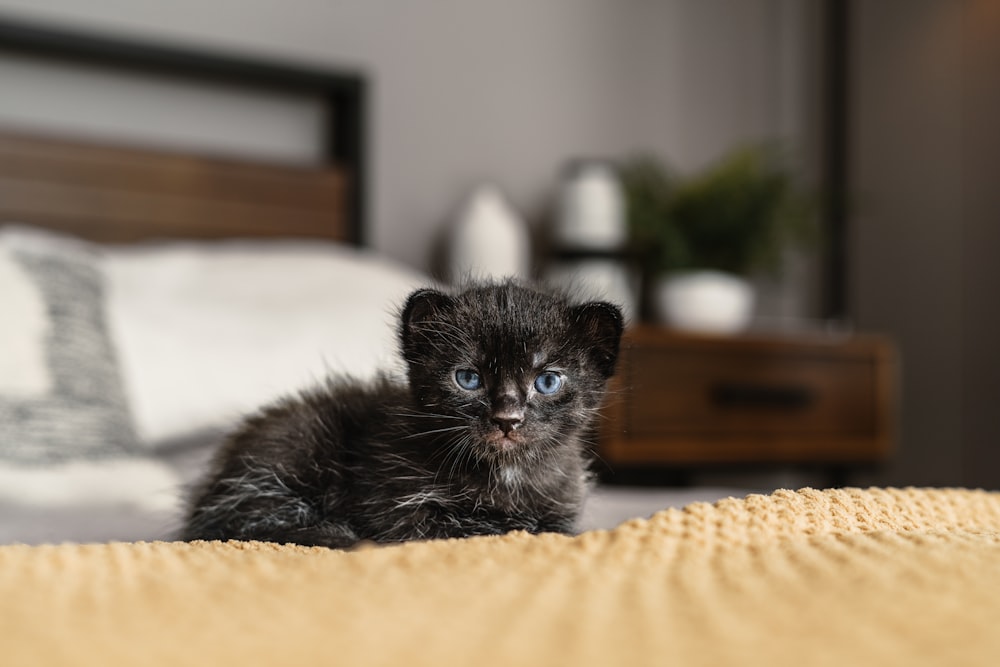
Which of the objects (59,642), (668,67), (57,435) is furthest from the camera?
(668,67)

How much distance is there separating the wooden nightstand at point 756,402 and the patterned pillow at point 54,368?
1.37 meters

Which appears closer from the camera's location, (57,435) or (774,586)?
(774,586)

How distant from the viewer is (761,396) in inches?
111

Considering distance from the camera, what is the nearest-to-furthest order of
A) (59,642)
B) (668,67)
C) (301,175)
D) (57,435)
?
(59,642), (57,435), (301,175), (668,67)

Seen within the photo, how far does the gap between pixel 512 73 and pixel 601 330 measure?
8.31 feet

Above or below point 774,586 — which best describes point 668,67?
above

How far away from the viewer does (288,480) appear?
89cm

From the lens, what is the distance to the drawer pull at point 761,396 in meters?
2.79

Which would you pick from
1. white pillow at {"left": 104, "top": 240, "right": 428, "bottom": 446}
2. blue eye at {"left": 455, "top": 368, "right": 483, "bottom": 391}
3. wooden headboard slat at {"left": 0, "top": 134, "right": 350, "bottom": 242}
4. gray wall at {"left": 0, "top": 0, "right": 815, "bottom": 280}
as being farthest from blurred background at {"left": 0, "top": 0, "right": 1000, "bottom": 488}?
blue eye at {"left": 455, "top": 368, "right": 483, "bottom": 391}

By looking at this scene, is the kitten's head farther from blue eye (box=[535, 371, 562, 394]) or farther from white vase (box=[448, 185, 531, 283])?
white vase (box=[448, 185, 531, 283])

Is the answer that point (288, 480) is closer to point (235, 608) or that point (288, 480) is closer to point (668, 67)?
point (235, 608)

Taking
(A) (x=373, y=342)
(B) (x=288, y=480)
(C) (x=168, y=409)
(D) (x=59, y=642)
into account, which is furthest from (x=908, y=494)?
(C) (x=168, y=409)

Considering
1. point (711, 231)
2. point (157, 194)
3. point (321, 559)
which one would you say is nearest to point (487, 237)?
point (711, 231)

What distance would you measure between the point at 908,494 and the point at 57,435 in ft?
4.07
